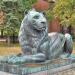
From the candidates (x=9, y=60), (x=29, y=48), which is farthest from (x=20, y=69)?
(x=29, y=48)

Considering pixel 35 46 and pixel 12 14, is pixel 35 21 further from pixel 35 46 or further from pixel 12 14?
pixel 12 14

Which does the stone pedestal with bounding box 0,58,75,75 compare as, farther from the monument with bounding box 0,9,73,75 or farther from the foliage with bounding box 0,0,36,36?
the foliage with bounding box 0,0,36,36

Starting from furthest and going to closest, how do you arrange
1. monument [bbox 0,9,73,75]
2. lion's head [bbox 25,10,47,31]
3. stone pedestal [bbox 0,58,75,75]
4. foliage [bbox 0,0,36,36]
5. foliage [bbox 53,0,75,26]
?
foliage [bbox 53,0,75,26]
foliage [bbox 0,0,36,36]
lion's head [bbox 25,10,47,31]
monument [bbox 0,9,73,75]
stone pedestal [bbox 0,58,75,75]

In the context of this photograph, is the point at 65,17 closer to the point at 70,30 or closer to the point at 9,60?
the point at 70,30

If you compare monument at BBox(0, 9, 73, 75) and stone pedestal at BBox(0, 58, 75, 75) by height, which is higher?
monument at BBox(0, 9, 73, 75)

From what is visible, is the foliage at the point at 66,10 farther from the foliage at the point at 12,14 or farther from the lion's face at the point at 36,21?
the lion's face at the point at 36,21

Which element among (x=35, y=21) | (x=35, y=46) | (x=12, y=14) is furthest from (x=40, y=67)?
(x=12, y=14)

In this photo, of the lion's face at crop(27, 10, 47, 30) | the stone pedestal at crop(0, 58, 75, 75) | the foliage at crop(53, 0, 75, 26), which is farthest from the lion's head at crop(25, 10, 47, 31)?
the foliage at crop(53, 0, 75, 26)

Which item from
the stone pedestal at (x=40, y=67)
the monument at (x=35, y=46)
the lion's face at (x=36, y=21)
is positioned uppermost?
the lion's face at (x=36, y=21)

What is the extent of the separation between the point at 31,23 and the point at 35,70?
1402 mm

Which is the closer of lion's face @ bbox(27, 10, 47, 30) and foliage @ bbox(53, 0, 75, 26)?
lion's face @ bbox(27, 10, 47, 30)

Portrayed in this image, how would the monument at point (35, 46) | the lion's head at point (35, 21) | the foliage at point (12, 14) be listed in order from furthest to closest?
the foliage at point (12, 14)
the lion's head at point (35, 21)
the monument at point (35, 46)

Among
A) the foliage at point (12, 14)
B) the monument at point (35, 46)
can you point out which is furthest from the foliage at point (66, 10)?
the monument at point (35, 46)

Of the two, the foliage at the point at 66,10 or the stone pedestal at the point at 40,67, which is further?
the foliage at the point at 66,10
